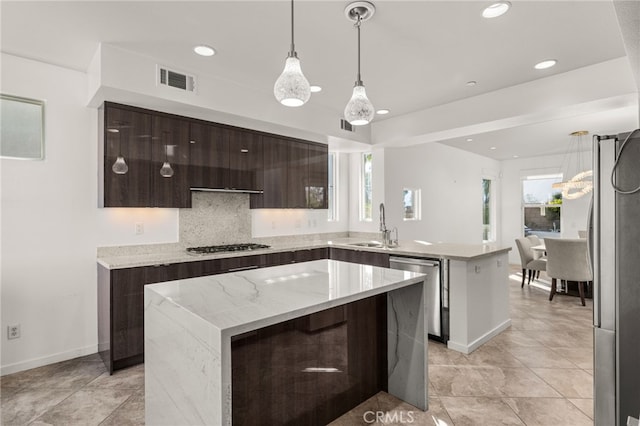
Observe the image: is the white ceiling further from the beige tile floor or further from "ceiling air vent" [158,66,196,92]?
the beige tile floor

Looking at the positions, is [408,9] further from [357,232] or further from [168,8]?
[357,232]

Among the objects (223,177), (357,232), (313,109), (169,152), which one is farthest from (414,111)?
(169,152)

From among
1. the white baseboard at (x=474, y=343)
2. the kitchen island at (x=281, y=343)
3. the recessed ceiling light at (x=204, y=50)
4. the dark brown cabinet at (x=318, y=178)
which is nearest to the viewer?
the kitchen island at (x=281, y=343)

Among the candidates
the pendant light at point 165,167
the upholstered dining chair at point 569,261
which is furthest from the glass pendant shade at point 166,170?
the upholstered dining chair at point 569,261

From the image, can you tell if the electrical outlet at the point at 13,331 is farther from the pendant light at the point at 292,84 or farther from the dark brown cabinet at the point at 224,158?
the pendant light at the point at 292,84

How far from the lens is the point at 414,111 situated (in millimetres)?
4406

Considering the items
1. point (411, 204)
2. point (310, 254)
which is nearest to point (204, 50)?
point (310, 254)

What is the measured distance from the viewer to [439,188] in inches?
262

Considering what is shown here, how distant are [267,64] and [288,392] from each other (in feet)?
8.74

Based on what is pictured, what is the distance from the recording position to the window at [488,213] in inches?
333

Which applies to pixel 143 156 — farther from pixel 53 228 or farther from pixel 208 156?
A: pixel 53 228

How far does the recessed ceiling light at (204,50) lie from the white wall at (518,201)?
798cm

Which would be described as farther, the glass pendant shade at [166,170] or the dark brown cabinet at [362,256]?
the dark brown cabinet at [362,256]

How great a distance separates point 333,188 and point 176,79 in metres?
3.15
